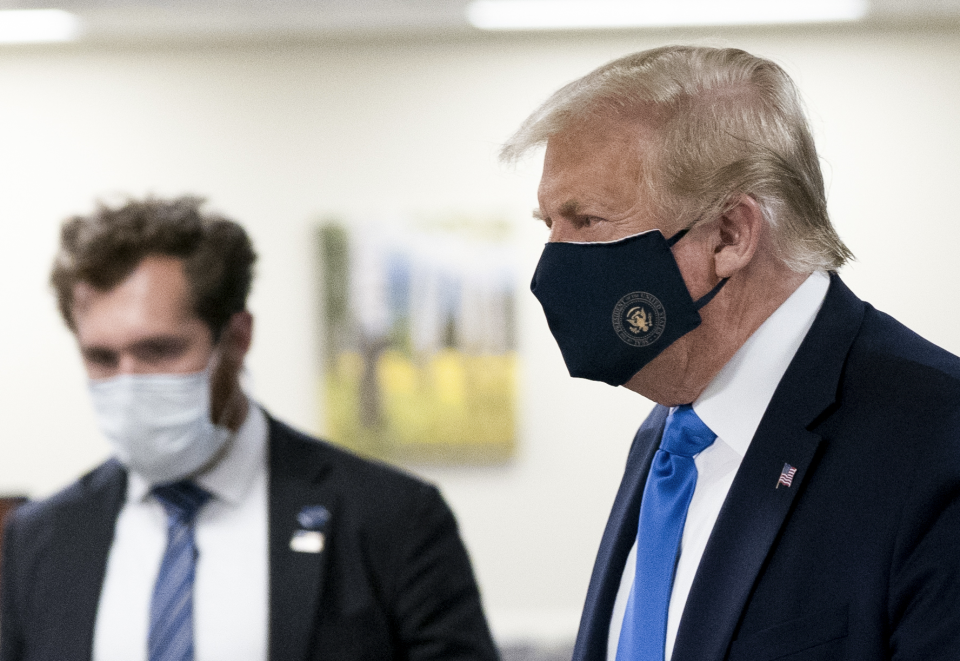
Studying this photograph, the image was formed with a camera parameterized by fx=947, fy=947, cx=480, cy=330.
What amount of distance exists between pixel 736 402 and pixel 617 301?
218 mm

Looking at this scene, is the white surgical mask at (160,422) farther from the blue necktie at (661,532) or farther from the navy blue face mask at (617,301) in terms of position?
the blue necktie at (661,532)

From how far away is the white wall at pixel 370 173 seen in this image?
16.4ft

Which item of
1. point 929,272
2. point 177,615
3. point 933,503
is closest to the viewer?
point 933,503

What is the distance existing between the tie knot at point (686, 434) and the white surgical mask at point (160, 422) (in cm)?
106

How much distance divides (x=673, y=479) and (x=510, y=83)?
13.2ft

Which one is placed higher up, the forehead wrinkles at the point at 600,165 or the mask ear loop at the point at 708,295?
the forehead wrinkles at the point at 600,165

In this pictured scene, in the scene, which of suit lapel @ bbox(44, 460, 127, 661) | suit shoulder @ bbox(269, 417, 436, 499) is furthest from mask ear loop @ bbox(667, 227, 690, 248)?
suit lapel @ bbox(44, 460, 127, 661)

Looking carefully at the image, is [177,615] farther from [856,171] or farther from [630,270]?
[856,171]

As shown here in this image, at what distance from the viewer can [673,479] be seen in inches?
52.6

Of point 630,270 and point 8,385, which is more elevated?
point 630,270

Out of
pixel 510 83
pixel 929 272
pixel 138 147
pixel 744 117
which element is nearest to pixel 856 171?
pixel 929 272

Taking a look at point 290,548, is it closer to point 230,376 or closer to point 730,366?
point 230,376

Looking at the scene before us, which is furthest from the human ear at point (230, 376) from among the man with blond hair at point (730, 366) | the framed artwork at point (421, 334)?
the framed artwork at point (421, 334)

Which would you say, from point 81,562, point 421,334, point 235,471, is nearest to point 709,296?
point 235,471
